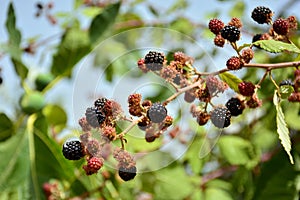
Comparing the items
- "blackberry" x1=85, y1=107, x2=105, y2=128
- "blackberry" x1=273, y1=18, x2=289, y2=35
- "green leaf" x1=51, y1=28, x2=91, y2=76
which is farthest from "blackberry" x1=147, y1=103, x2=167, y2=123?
"green leaf" x1=51, y1=28, x2=91, y2=76

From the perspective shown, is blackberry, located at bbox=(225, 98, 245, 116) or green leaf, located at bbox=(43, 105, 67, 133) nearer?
blackberry, located at bbox=(225, 98, 245, 116)

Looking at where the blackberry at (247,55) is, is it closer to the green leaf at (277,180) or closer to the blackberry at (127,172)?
the blackberry at (127,172)

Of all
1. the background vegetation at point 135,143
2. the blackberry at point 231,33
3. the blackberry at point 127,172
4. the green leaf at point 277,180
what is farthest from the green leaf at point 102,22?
the blackberry at point 127,172

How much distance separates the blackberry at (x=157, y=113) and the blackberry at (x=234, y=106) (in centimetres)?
22

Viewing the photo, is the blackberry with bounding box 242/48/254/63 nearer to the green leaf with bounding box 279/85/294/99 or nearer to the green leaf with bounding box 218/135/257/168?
the green leaf with bounding box 279/85/294/99

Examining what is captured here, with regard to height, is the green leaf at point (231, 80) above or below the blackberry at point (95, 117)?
above

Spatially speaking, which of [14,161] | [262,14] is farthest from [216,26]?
[14,161]

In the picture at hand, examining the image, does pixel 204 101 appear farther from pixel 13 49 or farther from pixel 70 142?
pixel 13 49

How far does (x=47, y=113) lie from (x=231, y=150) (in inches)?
43.9

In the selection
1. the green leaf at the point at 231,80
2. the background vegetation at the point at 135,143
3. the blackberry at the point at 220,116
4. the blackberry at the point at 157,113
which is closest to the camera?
the blackberry at the point at 157,113

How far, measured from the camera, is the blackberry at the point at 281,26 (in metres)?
1.25

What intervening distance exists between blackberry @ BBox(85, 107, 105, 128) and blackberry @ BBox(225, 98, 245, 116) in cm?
33

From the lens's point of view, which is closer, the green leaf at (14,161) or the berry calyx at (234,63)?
the berry calyx at (234,63)

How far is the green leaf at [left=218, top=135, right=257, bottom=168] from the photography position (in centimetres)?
248
